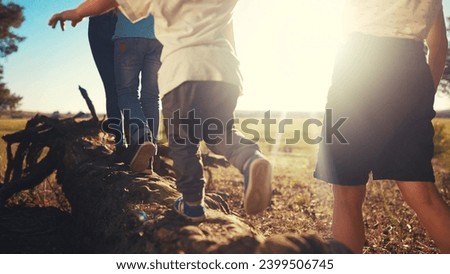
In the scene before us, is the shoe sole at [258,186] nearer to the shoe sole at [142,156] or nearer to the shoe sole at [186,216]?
the shoe sole at [186,216]

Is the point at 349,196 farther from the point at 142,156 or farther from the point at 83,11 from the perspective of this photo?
the point at 83,11

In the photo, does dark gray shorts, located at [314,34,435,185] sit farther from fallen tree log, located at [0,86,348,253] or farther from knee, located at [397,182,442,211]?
fallen tree log, located at [0,86,348,253]

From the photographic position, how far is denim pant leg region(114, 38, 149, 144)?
3150mm

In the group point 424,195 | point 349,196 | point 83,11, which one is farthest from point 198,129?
point 424,195

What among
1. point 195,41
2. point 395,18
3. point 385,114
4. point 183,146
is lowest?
point 183,146

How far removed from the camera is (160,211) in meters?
2.31

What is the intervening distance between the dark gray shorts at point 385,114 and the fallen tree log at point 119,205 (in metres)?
0.44

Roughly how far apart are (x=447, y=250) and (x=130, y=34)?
2.36 metres

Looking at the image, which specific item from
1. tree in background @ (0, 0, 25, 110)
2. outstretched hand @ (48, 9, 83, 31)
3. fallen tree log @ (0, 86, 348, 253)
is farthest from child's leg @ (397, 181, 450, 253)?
tree in background @ (0, 0, 25, 110)

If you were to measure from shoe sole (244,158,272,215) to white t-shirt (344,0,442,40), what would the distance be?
0.84 m

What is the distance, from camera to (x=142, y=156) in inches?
114

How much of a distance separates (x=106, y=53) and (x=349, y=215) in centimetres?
232

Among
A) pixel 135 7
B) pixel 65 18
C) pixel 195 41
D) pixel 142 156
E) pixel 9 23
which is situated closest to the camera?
pixel 195 41

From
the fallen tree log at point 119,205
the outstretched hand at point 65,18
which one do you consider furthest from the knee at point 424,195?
the outstretched hand at point 65,18
